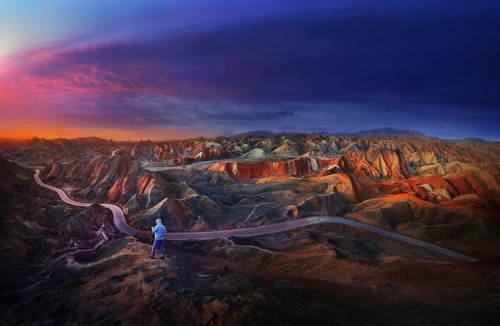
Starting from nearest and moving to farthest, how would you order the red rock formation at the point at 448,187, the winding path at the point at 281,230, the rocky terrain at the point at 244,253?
the rocky terrain at the point at 244,253 < the winding path at the point at 281,230 < the red rock formation at the point at 448,187

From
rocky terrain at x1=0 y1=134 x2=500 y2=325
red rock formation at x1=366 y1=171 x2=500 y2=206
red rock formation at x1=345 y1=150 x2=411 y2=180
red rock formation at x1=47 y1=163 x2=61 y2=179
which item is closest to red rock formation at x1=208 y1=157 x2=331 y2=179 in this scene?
rocky terrain at x1=0 y1=134 x2=500 y2=325

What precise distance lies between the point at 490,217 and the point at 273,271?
36.1 m

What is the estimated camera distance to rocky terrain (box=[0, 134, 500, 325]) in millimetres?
17375

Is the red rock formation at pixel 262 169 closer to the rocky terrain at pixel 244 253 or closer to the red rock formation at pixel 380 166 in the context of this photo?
the rocky terrain at pixel 244 253

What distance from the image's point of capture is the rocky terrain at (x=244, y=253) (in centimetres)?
1738

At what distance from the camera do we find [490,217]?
46906 mm

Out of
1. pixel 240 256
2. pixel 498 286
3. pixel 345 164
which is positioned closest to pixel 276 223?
pixel 240 256

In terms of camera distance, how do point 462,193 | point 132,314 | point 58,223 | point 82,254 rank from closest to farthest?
point 132,314
point 82,254
point 58,223
point 462,193

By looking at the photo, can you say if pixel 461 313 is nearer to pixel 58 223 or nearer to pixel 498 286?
pixel 498 286

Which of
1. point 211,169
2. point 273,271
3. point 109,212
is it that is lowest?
point 273,271

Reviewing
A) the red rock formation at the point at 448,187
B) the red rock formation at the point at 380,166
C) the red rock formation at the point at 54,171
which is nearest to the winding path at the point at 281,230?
the red rock formation at the point at 448,187

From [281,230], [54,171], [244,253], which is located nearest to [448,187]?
[281,230]

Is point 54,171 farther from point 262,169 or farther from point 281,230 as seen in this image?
point 281,230

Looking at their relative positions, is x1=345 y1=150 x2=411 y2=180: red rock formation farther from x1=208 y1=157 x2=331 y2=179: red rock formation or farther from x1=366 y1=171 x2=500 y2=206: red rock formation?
x1=366 y1=171 x2=500 y2=206: red rock formation
